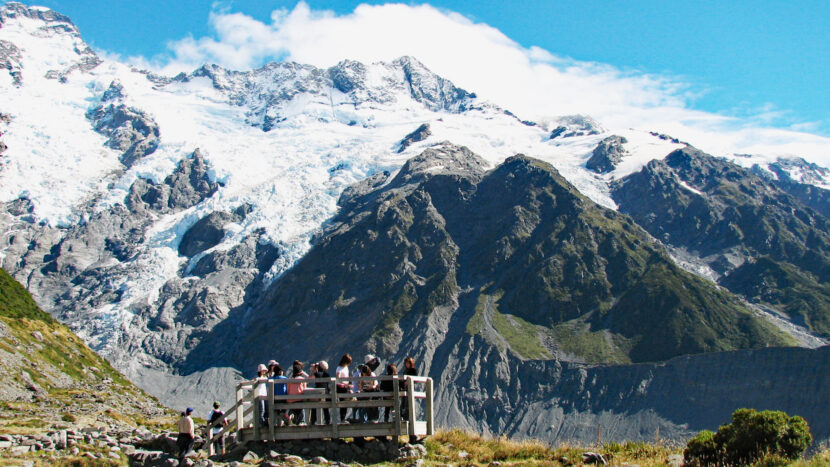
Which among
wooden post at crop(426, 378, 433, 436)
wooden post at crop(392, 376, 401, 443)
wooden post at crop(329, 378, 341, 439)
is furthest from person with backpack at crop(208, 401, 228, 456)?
wooden post at crop(426, 378, 433, 436)

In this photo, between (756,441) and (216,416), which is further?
(216,416)

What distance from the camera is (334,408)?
21.4 meters

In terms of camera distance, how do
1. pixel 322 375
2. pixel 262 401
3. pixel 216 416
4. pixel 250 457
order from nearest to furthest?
pixel 250 457, pixel 262 401, pixel 322 375, pixel 216 416

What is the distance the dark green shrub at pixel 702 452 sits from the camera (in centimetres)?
1984

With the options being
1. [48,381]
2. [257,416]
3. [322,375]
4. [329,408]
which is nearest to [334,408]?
[329,408]

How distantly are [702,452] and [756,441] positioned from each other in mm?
1427

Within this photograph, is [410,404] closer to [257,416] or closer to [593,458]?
[257,416]

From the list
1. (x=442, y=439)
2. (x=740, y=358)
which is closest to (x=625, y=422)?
(x=740, y=358)

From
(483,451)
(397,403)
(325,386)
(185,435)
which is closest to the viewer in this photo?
(397,403)

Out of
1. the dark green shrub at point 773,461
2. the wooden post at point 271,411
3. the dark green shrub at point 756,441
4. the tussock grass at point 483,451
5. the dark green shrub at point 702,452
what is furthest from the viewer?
the tussock grass at point 483,451

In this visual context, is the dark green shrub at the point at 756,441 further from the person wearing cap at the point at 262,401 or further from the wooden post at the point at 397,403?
the person wearing cap at the point at 262,401

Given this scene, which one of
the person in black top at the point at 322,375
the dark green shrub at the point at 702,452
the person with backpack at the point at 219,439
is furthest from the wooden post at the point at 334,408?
the dark green shrub at the point at 702,452

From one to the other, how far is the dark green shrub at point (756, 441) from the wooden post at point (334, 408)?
944 cm

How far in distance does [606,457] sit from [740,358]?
174424 mm
